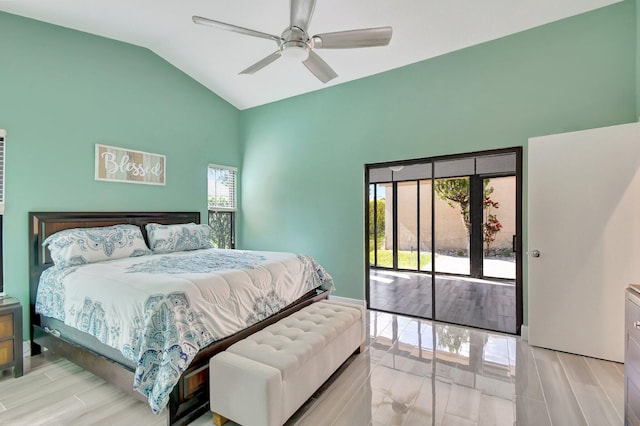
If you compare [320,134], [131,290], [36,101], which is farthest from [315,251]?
[36,101]

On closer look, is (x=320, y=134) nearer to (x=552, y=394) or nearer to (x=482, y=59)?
(x=482, y=59)

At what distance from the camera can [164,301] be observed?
1923 millimetres

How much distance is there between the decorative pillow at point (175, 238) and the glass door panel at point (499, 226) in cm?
402

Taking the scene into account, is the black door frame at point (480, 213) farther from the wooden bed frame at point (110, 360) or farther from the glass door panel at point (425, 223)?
the wooden bed frame at point (110, 360)

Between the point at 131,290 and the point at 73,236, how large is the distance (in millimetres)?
1501

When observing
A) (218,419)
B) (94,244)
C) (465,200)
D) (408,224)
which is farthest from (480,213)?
(94,244)

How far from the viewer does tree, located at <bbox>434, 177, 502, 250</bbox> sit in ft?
13.8

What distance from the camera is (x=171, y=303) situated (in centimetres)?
192

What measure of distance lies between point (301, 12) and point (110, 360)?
2.92 metres

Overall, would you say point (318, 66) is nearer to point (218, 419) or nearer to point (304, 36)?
point (304, 36)

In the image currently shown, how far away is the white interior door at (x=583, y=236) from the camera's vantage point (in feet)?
8.76

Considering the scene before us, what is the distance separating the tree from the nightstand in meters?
4.60

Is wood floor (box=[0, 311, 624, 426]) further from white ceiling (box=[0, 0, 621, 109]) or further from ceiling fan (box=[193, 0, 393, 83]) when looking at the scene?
white ceiling (box=[0, 0, 621, 109])

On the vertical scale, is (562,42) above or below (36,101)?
above
